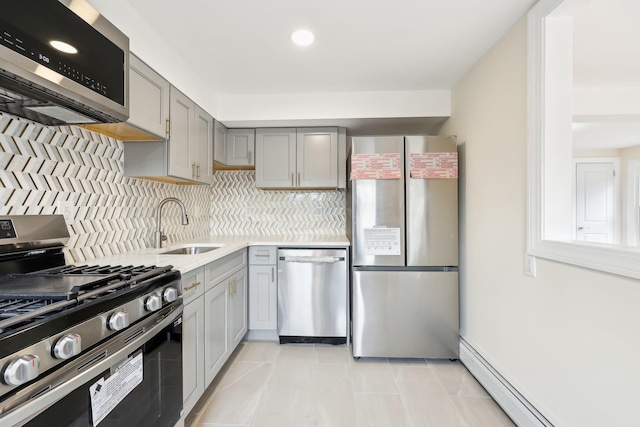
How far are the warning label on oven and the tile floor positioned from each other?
78 centimetres

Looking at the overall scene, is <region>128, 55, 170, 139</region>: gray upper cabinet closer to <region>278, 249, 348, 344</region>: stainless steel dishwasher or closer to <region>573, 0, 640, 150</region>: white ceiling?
<region>278, 249, 348, 344</region>: stainless steel dishwasher

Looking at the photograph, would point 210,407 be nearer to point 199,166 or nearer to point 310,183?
point 199,166

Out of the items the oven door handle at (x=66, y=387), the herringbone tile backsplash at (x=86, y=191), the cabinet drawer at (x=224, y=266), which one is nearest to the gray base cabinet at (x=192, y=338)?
the cabinet drawer at (x=224, y=266)

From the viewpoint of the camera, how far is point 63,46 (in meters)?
1.07

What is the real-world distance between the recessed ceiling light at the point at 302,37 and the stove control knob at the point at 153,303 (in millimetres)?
1697

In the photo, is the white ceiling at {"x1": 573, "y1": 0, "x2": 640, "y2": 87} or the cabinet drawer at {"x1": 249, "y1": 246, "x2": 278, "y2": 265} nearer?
the white ceiling at {"x1": 573, "y1": 0, "x2": 640, "y2": 87}

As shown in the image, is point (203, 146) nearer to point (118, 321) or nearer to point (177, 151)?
point (177, 151)

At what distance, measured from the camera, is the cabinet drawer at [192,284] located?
1.57 m

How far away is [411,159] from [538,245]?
3.62 ft

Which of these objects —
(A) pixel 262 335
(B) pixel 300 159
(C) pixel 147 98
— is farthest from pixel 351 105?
(A) pixel 262 335

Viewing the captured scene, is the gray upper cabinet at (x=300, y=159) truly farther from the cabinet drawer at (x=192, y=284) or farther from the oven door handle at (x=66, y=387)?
the oven door handle at (x=66, y=387)

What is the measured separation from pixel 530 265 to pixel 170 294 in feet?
6.08

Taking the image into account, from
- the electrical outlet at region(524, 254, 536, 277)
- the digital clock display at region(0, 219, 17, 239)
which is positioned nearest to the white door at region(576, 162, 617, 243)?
the electrical outlet at region(524, 254, 536, 277)

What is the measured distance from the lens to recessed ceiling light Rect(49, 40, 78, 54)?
3.40 feet
